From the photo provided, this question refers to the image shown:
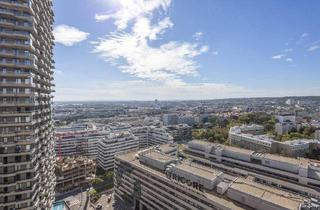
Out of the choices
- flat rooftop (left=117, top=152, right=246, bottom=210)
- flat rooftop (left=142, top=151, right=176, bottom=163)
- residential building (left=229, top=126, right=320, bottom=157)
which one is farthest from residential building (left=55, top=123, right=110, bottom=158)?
residential building (left=229, top=126, right=320, bottom=157)

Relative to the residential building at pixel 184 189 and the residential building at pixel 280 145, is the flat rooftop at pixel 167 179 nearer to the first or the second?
the residential building at pixel 184 189

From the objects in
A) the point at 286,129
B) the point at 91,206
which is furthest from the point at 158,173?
the point at 286,129

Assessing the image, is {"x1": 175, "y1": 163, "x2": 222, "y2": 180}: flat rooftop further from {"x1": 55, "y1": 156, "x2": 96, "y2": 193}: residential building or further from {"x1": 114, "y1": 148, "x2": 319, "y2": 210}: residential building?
{"x1": 55, "y1": 156, "x2": 96, "y2": 193}: residential building

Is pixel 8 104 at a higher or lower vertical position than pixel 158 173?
higher

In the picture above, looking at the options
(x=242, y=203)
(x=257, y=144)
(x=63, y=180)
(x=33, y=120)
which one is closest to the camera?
(x=33, y=120)

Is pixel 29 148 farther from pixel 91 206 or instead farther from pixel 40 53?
pixel 91 206

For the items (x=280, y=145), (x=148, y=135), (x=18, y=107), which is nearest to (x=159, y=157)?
(x=18, y=107)

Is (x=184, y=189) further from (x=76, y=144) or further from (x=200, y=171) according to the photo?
(x=76, y=144)
